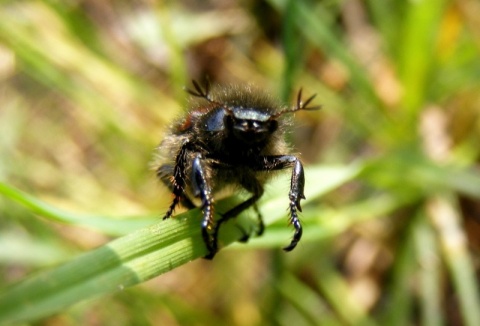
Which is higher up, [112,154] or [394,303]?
[112,154]

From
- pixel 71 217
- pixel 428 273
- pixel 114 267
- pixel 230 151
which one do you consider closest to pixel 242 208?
pixel 230 151

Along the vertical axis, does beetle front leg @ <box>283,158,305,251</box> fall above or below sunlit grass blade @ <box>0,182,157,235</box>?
below

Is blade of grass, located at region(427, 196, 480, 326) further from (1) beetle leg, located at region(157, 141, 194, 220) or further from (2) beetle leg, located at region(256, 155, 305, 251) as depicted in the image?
(1) beetle leg, located at region(157, 141, 194, 220)

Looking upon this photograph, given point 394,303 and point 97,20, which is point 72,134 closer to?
point 97,20

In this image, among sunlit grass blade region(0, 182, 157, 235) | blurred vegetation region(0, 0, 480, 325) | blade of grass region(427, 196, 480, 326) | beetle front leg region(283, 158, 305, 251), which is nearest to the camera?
beetle front leg region(283, 158, 305, 251)

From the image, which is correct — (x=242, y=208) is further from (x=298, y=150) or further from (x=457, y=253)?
(x=457, y=253)

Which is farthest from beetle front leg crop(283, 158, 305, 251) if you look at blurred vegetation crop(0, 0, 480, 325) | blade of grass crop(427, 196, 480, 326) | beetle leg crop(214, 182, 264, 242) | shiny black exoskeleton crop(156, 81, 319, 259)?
blade of grass crop(427, 196, 480, 326)

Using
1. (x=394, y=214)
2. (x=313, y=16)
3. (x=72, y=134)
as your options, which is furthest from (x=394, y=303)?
(x=72, y=134)
